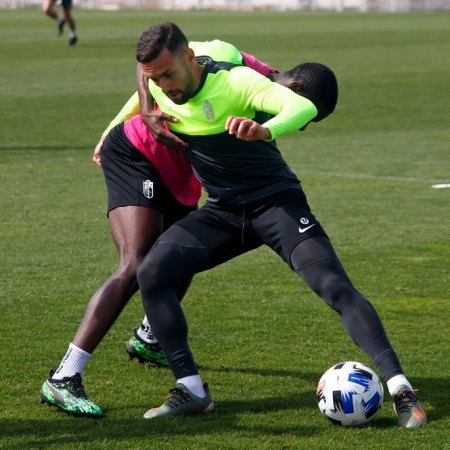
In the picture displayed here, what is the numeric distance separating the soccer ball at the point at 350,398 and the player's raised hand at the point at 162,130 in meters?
1.35

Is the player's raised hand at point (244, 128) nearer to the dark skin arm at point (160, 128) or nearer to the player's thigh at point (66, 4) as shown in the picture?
the dark skin arm at point (160, 128)

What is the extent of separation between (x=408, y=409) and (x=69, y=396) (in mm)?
1607

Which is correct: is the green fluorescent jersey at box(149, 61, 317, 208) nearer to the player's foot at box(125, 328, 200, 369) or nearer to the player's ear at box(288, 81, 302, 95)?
the player's ear at box(288, 81, 302, 95)

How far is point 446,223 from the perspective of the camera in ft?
34.9

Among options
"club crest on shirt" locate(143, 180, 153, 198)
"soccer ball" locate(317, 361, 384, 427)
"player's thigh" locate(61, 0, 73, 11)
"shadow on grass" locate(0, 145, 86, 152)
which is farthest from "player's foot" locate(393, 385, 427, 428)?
"player's thigh" locate(61, 0, 73, 11)

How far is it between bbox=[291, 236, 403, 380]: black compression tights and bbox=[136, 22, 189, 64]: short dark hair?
1.13 meters

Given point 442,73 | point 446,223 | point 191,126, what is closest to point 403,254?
point 446,223

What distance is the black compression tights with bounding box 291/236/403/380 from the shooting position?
17.5 ft

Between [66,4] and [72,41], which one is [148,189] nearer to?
[66,4]

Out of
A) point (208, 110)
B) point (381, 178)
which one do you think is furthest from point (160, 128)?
point (381, 178)

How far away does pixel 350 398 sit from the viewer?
17.4ft

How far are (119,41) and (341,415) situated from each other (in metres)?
29.6

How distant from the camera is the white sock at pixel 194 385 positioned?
5484 millimetres

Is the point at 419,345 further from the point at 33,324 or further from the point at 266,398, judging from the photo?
the point at 33,324
